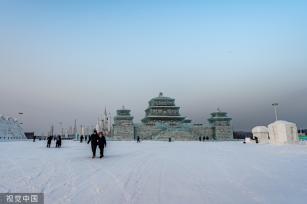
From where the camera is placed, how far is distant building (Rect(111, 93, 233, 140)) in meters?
73.6

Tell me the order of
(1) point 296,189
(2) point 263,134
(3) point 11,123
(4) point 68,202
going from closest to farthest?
(4) point 68,202 < (1) point 296,189 < (2) point 263,134 < (3) point 11,123

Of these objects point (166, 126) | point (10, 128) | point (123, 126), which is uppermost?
point (10, 128)

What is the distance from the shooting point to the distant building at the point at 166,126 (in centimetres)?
7356

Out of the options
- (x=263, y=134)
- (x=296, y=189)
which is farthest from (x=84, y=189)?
(x=263, y=134)

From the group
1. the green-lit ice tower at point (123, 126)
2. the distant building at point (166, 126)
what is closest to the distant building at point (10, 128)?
the green-lit ice tower at point (123, 126)

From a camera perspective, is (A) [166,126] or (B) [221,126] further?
(B) [221,126]

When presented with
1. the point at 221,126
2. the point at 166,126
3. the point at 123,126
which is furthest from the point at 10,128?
the point at 221,126

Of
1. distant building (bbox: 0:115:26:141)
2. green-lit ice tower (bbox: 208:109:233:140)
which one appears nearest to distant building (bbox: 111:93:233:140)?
green-lit ice tower (bbox: 208:109:233:140)

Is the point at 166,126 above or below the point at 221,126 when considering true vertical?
above

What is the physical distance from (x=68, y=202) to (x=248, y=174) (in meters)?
5.24

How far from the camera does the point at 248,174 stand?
7641 mm

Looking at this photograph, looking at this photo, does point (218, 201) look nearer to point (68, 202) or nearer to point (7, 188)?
point (68, 202)

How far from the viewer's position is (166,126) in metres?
76.1

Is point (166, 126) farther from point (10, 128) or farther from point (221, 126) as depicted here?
point (10, 128)
